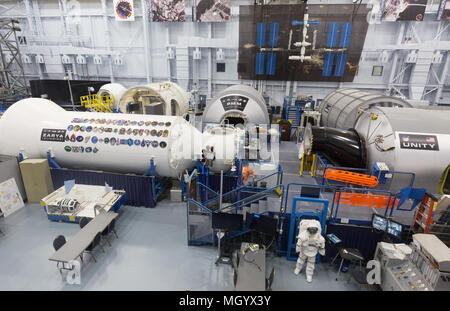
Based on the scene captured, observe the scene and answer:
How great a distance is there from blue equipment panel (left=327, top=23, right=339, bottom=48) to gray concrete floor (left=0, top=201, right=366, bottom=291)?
1712cm

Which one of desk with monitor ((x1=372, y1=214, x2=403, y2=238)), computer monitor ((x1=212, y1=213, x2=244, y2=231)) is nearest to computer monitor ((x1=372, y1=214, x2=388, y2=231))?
desk with monitor ((x1=372, y1=214, x2=403, y2=238))

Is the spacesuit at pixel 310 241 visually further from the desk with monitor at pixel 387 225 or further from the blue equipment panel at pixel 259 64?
the blue equipment panel at pixel 259 64

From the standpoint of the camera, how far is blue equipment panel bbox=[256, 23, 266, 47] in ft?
58.7

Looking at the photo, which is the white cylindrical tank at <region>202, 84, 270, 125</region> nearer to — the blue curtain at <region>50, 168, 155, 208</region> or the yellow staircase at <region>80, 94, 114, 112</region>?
the blue curtain at <region>50, 168, 155, 208</region>

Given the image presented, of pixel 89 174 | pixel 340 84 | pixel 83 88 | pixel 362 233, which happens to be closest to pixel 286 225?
pixel 362 233

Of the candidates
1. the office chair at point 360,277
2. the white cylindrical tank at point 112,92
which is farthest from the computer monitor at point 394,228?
the white cylindrical tank at point 112,92

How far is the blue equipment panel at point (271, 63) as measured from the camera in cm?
1853

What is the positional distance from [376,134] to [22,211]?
12.1 m

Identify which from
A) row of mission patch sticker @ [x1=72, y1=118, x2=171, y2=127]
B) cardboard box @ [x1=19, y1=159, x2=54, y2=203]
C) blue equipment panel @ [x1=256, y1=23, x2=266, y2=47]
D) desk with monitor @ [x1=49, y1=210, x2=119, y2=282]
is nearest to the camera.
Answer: desk with monitor @ [x1=49, y1=210, x2=119, y2=282]

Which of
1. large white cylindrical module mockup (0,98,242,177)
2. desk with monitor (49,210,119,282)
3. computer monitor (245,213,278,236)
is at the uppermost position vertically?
large white cylindrical module mockup (0,98,242,177)

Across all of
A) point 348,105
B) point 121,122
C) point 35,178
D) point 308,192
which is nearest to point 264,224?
point 308,192

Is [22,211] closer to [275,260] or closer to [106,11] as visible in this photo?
[275,260]

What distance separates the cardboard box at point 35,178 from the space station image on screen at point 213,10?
16.9m

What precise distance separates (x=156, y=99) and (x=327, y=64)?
13.3 metres
